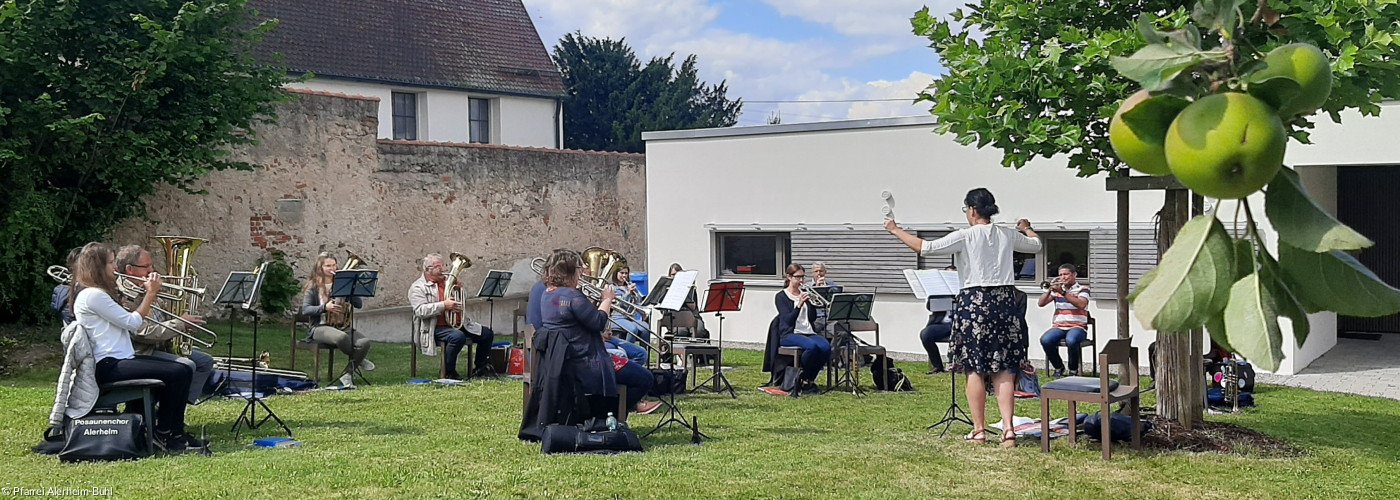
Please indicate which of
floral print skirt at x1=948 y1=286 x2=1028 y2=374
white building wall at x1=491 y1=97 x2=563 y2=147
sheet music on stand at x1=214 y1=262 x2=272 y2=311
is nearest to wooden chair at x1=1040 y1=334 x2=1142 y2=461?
floral print skirt at x1=948 y1=286 x2=1028 y2=374

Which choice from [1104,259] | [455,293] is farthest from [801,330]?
[1104,259]

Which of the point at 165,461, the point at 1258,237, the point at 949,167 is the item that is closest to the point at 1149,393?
the point at 949,167

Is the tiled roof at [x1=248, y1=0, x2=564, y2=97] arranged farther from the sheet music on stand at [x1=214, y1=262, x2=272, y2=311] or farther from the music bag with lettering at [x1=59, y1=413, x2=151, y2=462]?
the music bag with lettering at [x1=59, y1=413, x2=151, y2=462]

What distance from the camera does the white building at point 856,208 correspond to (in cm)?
1488

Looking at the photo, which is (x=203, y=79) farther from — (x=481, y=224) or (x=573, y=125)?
(x=573, y=125)

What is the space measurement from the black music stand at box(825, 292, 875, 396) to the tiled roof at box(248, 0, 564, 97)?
1419 centimetres

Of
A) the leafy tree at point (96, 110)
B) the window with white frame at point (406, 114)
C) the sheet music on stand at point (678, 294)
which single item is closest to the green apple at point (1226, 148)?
the sheet music on stand at point (678, 294)

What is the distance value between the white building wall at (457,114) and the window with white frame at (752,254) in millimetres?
7889

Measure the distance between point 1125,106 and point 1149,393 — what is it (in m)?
11.5

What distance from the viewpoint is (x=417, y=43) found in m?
26.1

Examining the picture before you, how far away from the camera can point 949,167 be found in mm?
15766

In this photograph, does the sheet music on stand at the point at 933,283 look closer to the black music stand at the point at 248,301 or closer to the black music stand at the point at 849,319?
the black music stand at the point at 849,319

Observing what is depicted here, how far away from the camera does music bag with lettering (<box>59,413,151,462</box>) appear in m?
7.46

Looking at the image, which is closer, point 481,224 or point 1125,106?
point 1125,106
